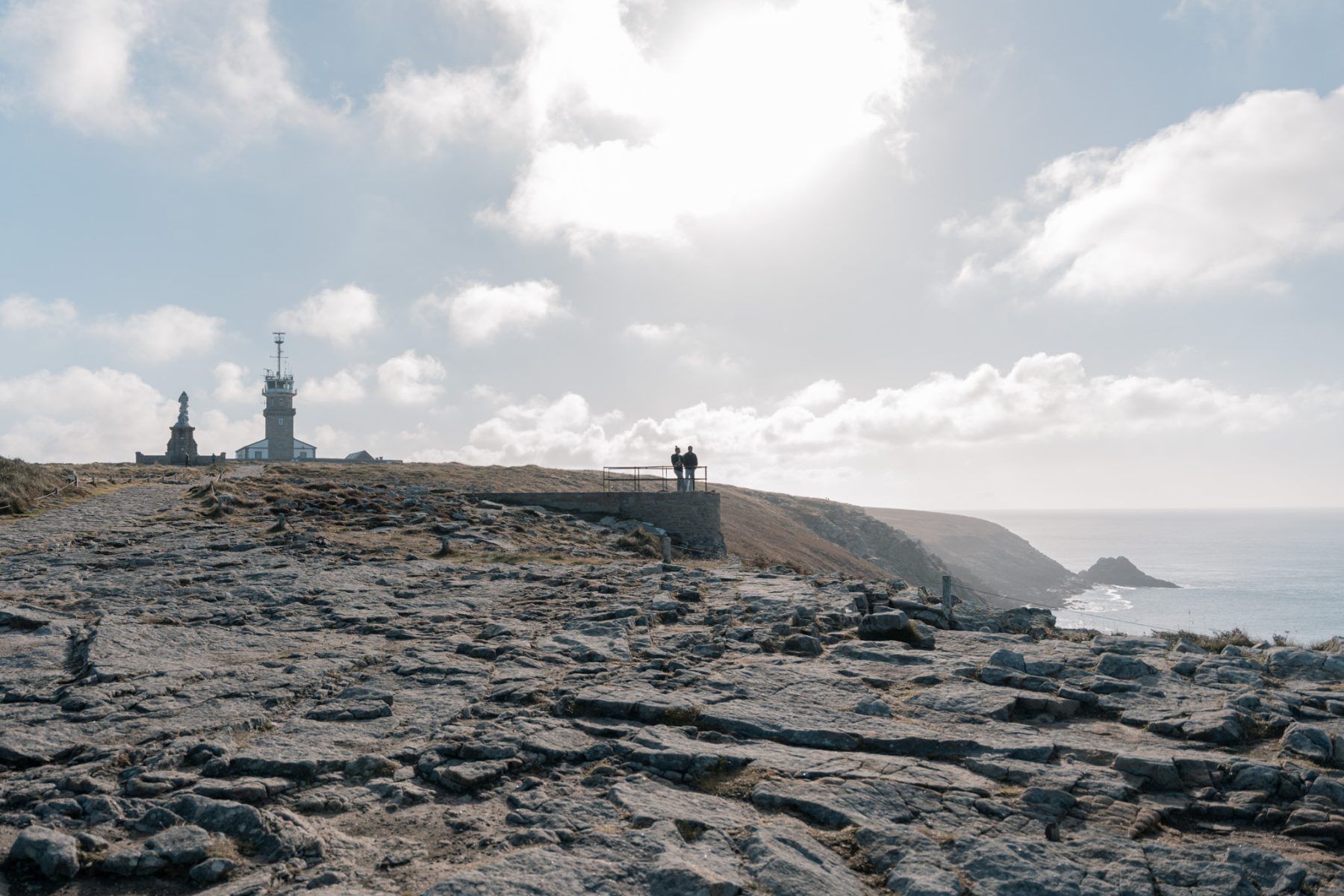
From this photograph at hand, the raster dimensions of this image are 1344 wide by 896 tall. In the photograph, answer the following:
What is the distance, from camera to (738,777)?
704cm

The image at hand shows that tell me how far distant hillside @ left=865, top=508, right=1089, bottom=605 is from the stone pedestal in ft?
242

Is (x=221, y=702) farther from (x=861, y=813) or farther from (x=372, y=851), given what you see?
(x=861, y=813)

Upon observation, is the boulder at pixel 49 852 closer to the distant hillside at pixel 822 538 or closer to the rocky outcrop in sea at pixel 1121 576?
the distant hillside at pixel 822 538

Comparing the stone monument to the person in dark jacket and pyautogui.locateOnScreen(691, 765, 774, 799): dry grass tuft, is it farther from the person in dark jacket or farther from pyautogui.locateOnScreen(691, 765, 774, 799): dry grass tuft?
pyautogui.locateOnScreen(691, 765, 774, 799): dry grass tuft

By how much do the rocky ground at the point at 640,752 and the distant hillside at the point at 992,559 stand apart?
79.6 meters

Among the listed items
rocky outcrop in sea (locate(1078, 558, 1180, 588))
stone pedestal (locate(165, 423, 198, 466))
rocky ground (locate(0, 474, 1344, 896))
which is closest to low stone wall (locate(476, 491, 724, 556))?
rocky ground (locate(0, 474, 1344, 896))

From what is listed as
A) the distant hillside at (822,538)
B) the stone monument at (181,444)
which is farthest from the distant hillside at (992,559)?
the stone monument at (181,444)

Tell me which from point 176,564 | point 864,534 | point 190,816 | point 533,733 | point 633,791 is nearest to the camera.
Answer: point 190,816

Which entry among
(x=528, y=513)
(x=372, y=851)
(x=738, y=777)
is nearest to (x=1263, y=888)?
(x=738, y=777)

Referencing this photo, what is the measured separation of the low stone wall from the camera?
101 ft

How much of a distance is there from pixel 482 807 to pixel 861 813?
9.84ft

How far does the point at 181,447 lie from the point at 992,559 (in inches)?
4613

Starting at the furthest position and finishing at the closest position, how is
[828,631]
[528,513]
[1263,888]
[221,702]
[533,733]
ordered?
[528,513]
[828,631]
[221,702]
[533,733]
[1263,888]

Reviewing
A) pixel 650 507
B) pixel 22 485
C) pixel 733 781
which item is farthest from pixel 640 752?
pixel 22 485
